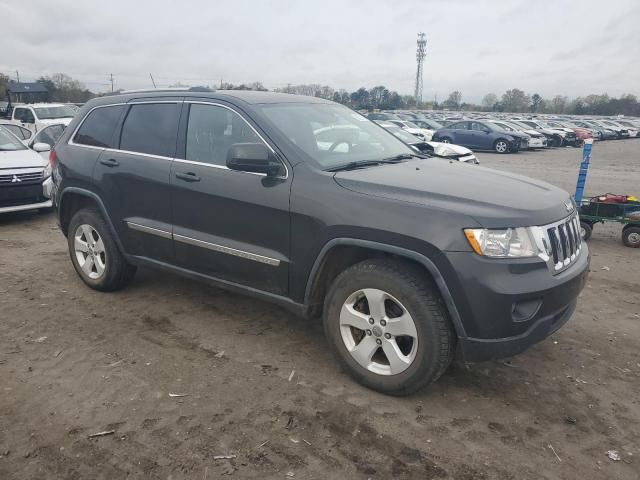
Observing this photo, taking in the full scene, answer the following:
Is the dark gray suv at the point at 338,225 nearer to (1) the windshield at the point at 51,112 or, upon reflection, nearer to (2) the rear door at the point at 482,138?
(1) the windshield at the point at 51,112

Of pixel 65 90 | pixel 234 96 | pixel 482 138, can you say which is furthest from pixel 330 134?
pixel 65 90

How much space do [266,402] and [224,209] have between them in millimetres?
1395

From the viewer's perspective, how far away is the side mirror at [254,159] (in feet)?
11.5

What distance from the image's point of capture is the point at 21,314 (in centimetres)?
452

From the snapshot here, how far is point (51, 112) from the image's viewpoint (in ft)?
Answer: 53.8

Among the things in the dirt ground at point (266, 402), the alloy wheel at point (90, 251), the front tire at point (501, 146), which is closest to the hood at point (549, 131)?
the front tire at point (501, 146)

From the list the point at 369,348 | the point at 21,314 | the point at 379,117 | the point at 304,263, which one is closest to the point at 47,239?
the point at 21,314

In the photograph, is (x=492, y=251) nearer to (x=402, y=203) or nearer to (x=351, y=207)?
(x=402, y=203)

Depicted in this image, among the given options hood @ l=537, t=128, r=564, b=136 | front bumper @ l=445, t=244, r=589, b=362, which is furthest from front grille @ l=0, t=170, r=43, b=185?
hood @ l=537, t=128, r=564, b=136

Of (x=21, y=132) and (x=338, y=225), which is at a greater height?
(x=21, y=132)

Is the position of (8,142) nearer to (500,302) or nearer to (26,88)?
(500,302)

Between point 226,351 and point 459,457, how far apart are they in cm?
184

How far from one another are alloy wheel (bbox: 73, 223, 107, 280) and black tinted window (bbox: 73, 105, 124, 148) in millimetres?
779

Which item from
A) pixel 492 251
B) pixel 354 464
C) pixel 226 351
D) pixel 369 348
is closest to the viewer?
pixel 354 464
